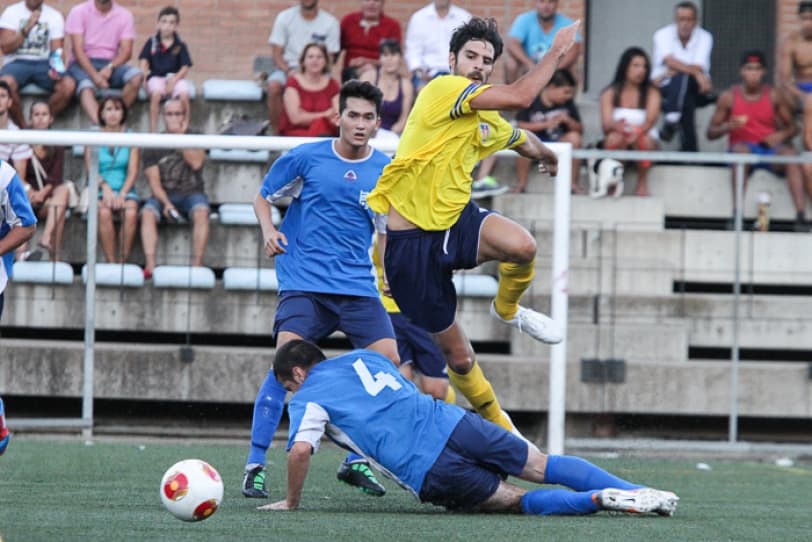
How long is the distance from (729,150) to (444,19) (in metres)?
2.86

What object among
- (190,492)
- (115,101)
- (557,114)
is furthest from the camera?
(557,114)

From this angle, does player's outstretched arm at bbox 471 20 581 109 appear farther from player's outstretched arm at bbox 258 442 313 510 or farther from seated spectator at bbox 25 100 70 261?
seated spectator at bbox 25 100 70 261

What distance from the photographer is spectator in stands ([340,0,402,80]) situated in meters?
14.1

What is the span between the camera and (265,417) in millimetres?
8070

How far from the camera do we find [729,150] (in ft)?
46.3

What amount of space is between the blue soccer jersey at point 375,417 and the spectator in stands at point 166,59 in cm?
725

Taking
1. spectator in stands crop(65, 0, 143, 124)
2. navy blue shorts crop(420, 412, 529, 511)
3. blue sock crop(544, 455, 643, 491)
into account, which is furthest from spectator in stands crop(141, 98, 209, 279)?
blue sock crop(544, 455, 643, 491)

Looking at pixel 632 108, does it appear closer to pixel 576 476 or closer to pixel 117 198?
pixel 117 198

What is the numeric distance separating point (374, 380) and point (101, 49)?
804 cm

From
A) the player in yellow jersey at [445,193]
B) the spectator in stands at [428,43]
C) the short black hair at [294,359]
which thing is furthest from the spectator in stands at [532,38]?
the short black hair at [294,359]

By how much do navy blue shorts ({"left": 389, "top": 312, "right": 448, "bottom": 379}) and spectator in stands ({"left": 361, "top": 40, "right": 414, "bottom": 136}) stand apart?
340cm

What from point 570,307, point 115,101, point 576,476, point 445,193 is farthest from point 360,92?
point 115,101

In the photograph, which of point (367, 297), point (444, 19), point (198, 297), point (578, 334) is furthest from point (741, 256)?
point (367, 297)

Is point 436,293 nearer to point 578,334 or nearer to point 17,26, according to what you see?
point 578,334
